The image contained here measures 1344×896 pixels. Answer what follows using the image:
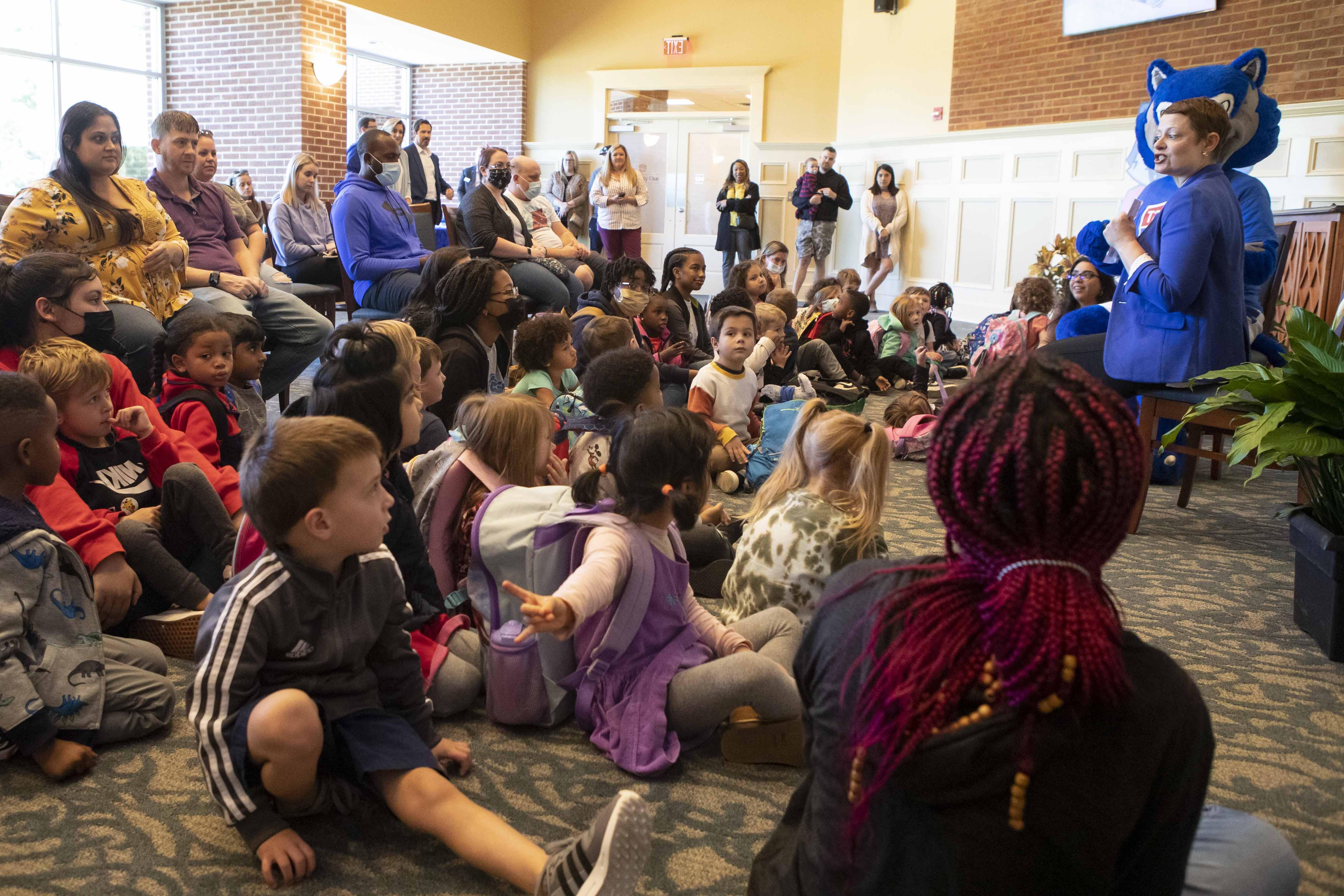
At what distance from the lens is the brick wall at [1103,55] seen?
721 cm

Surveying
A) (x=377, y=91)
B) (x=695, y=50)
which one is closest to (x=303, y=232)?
(x=377, y=91)

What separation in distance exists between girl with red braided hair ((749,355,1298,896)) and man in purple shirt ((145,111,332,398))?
3179 millimetres

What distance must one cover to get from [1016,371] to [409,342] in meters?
1.77

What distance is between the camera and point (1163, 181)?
3631 mm

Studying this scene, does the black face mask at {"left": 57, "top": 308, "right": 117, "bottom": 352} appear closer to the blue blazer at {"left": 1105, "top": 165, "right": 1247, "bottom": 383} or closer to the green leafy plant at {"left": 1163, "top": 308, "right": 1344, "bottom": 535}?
the green leafy plant at {"left": 1163, "top": 308, "right": 1344, "bottom": 535}

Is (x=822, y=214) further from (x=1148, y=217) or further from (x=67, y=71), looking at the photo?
(x=1148, y=217)

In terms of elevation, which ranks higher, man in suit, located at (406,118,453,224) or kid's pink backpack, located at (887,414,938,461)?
man in suit, located at (406,118,453,224)

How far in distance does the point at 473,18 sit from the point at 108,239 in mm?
9653

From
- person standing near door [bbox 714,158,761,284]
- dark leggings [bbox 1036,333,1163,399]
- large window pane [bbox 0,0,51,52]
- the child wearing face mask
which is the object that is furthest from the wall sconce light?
dark leggings [bbox 1036,333,1163,399]

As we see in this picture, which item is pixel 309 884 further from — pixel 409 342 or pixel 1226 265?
pixel 1226 265

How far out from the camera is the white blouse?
10.2m

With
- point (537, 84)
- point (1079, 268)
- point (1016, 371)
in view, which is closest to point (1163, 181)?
point (1079, 268)

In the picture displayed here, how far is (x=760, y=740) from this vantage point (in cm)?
185

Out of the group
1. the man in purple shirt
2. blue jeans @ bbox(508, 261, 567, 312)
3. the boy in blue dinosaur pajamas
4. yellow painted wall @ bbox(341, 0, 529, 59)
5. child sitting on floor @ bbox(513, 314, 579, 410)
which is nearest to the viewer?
the boy in blue dinosaur pajamas
